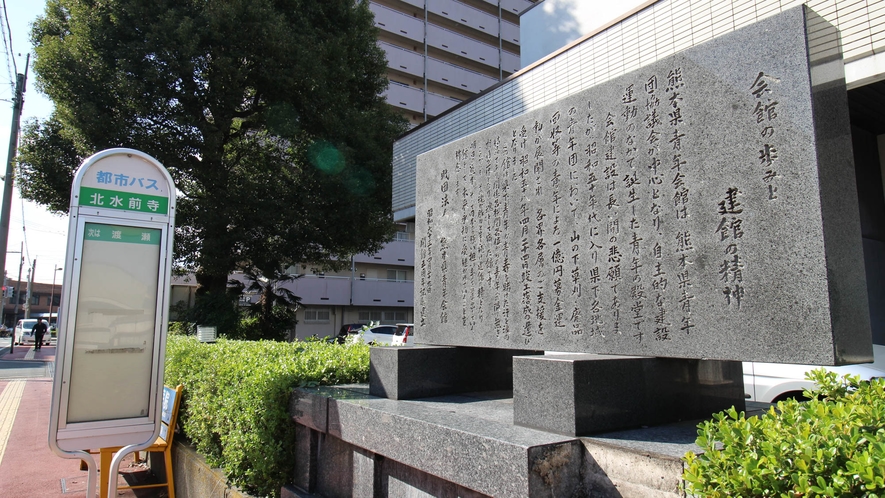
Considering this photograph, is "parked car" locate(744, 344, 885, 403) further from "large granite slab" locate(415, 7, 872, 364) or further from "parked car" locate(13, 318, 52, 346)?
"parked car" locate(13, 318, 52, 346)

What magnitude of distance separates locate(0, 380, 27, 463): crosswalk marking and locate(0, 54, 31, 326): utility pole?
291cm

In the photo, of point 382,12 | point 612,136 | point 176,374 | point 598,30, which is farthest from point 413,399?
point 382,12

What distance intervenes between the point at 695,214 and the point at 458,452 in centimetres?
168

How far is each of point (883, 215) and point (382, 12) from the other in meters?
31.1

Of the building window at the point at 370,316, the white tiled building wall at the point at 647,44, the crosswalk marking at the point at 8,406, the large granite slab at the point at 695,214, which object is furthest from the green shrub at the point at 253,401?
the building window at the point at 370,316

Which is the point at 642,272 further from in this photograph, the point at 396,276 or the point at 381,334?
the point at 396,276

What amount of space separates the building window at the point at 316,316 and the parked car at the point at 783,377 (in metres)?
27.2

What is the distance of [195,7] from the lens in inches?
512

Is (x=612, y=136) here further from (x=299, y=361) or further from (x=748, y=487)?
(x=299, y=361)

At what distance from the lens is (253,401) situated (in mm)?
4344

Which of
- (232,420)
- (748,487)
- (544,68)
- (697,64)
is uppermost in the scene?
(544,68)

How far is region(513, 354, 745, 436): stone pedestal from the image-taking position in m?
2.75

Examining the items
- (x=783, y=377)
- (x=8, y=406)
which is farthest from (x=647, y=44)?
(x=8, y=406)

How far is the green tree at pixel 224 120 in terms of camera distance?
12.4 meters
